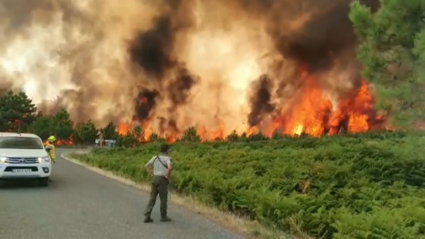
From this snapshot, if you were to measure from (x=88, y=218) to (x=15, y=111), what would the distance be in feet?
Result: 313

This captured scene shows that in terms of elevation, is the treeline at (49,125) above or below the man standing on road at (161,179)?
above

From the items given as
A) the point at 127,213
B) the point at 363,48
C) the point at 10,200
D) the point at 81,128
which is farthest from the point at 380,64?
the point at 81,128

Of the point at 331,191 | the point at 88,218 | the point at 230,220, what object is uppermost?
the point at 331,191

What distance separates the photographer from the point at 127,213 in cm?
988

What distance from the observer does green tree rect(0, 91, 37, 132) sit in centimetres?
9181

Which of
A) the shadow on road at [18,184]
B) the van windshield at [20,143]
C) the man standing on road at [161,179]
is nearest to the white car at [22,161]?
the van windshield at [20,143]

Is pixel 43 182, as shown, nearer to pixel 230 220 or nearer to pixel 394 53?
pixel 230 220

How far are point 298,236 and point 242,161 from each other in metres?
12.6

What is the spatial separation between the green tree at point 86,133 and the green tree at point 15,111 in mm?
13658

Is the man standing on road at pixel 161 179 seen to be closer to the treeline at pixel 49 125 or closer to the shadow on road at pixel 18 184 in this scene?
the shadow on road at pixel 18 184

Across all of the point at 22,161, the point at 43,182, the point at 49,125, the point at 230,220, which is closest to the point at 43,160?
the point at 22,161

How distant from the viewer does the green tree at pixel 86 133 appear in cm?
8582

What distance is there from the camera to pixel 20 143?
1519 centimetres

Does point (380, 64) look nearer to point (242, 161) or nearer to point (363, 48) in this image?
point (363, 48)
